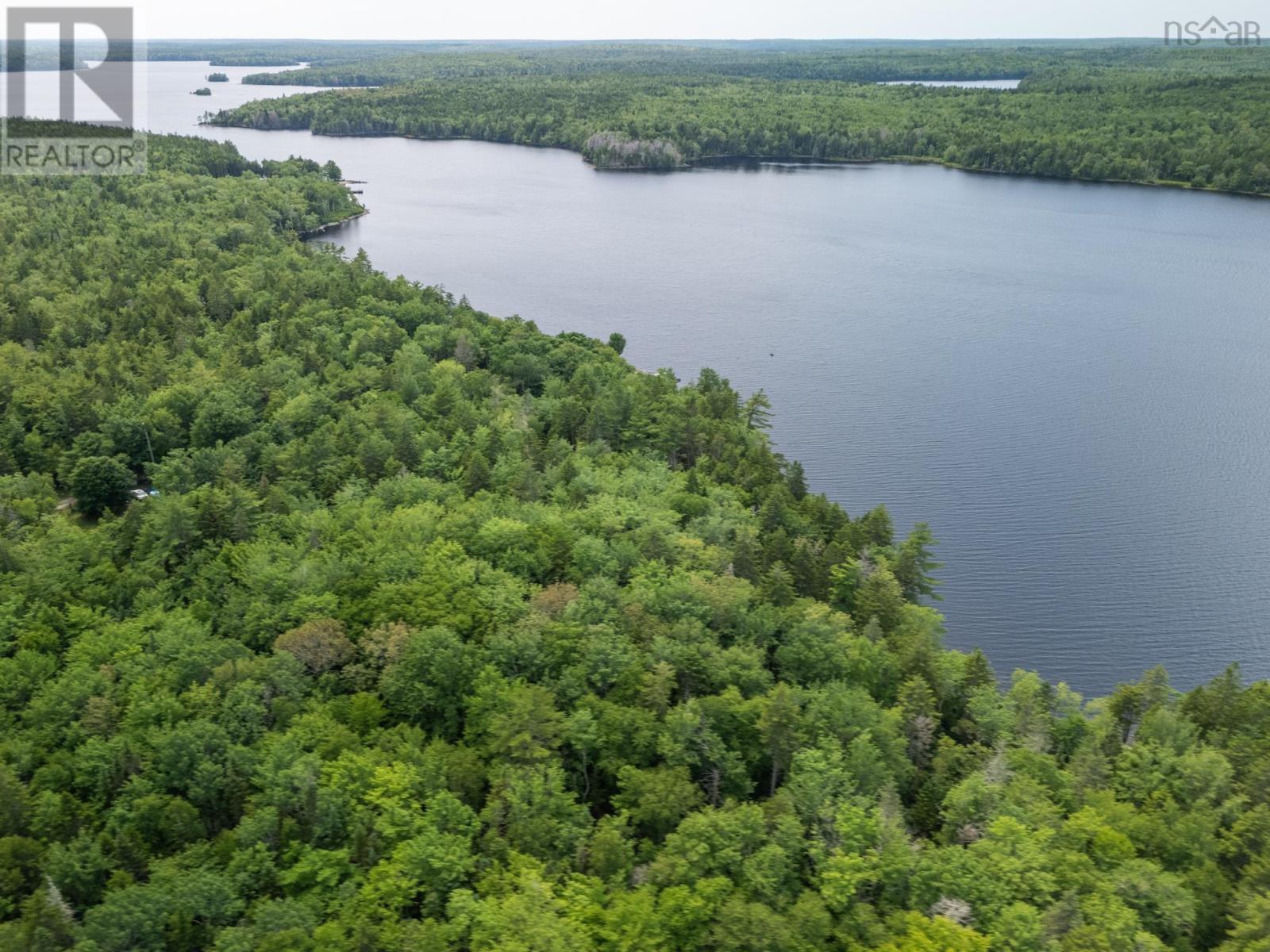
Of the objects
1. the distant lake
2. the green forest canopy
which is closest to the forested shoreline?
the distant lake

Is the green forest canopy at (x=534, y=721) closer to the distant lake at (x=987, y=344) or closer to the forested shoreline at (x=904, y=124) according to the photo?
the distant lake at (x=987, y=344)

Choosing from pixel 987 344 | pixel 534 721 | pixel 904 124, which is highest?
pixel 904 124

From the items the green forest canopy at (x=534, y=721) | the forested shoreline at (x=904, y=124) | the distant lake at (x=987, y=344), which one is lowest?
the green forest canopy at (x=534, y=721)

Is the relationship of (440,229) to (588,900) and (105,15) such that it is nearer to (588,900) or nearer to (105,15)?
(105,15)

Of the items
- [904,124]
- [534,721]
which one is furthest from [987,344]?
[904,124]

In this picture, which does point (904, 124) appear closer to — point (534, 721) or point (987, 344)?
point (987, 344)

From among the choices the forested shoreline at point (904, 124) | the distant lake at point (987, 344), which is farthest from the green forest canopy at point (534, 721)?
the forested shoreline at point (904, 124)
